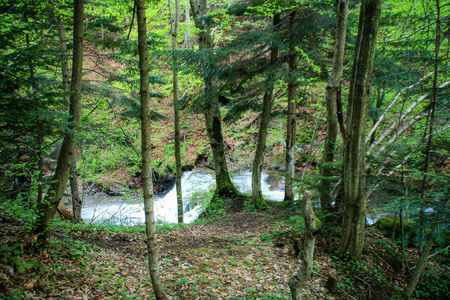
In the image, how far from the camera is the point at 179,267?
14.2ft

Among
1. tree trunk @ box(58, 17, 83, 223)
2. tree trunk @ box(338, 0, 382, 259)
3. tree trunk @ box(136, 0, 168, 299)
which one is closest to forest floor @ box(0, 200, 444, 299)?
tree trunk @ box(338, 0, 382, 259)

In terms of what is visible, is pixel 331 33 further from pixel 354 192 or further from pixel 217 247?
pixel 217 247

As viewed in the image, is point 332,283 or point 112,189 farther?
point 112,189

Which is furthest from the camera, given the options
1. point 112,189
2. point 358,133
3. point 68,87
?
point 112,189

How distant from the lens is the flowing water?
10883mm

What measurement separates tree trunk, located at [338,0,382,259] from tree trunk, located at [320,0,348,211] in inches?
16.9

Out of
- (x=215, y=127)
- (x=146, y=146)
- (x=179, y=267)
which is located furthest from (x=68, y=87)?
(x=179, y=267)

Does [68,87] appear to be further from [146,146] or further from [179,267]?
[179,267]

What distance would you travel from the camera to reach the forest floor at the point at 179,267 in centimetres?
315

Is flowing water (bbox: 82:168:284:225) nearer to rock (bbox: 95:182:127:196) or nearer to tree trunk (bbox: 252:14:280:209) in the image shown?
rock (bbox: 95:182:127:196)

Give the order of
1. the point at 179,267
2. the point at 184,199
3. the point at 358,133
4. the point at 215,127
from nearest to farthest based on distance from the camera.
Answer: the point at 358,133 → the point at 179,267 → the point at 215,127 → the point at 184,199

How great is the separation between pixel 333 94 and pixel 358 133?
1.08 meters

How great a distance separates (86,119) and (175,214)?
27.7ft

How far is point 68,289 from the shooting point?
312 centimetres
